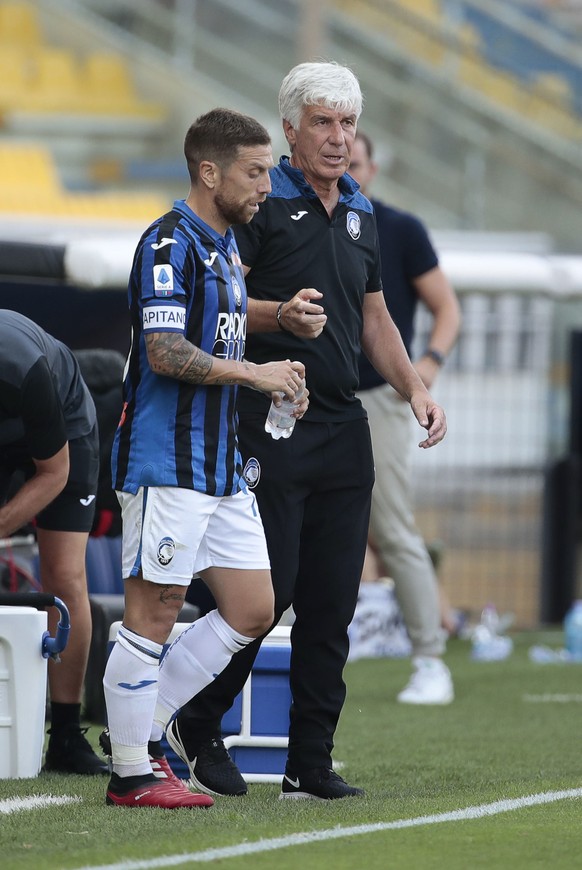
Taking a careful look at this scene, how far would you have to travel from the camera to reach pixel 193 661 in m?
3.83

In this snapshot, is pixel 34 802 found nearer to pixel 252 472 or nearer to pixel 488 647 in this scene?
pixel 252 472

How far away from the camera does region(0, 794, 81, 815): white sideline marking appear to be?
3.81 meters

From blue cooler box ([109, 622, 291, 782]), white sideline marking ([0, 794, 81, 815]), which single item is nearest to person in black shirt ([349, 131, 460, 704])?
blue cooler box ([109, 622, 291, 782])

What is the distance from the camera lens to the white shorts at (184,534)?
3.62m

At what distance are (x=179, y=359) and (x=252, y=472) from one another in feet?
1.57

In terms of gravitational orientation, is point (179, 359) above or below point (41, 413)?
above

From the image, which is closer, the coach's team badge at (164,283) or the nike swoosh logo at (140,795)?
the coach's team badge at (164,283)

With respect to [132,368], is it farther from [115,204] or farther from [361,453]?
[115,204]

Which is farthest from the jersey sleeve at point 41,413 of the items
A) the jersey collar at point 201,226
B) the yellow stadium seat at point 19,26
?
the yellow stadium seat at point 19,26

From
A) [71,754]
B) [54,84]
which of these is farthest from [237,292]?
[54,84]

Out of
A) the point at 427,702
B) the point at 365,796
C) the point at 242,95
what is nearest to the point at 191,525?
the point at 365,796

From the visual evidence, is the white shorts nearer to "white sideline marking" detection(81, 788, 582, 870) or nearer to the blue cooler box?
"white sideline marking" detection(81, 788, 582, 870)

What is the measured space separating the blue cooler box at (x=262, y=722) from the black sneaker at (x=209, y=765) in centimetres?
35

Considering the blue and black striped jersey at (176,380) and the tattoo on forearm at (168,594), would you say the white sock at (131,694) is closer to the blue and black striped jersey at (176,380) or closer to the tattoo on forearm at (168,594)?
the tattoo on forearm at (168,594)
